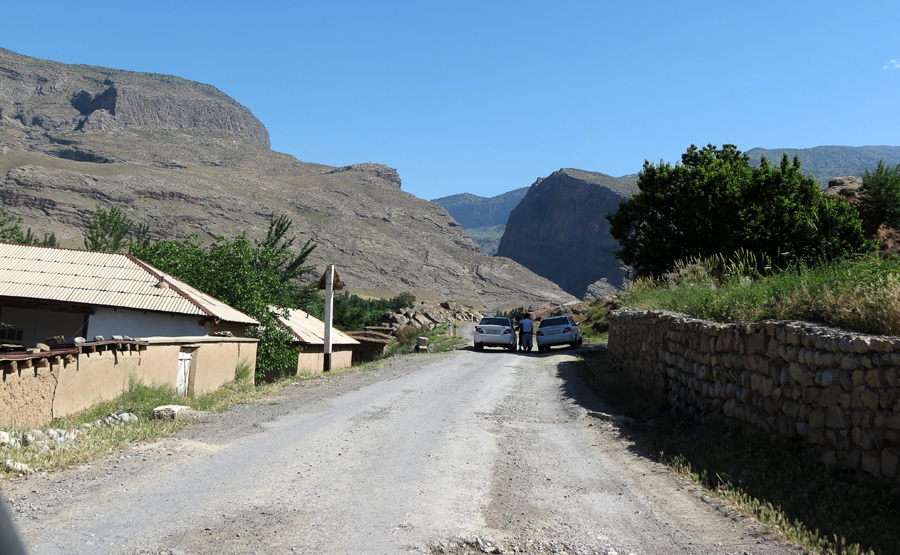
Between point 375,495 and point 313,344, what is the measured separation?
1012 inches

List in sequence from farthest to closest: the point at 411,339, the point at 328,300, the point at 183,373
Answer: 1. the point at 411,339
2. the point at 328,300
3. the point at 183,373

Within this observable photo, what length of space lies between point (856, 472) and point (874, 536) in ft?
4.06

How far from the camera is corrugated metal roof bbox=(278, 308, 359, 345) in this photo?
29.8m

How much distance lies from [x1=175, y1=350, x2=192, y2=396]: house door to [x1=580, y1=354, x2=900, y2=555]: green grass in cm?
901

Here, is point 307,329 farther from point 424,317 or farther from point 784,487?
point 424,317

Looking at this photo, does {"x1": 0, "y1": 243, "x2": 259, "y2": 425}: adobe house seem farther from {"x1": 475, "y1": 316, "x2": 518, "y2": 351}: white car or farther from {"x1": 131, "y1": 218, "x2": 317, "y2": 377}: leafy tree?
{"x1": 475, "y1": 316, "x2": 518, "y2": 351}: white car

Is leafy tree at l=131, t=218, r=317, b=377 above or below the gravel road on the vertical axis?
above

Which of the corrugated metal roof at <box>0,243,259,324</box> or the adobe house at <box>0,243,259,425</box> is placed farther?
the corrugated metal roof at <box>0,243,259,324</box>

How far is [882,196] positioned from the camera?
28781 mm

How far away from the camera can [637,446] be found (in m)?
8.87

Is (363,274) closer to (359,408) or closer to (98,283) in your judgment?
(98,283)

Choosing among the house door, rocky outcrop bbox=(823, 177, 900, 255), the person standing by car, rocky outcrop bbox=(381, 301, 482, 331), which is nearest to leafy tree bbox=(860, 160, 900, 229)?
rocky outcrop bbox=(823, 177, 900, 255)

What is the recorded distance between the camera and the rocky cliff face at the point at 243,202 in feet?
376

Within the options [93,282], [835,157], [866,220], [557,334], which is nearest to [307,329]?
A: [557,334]
